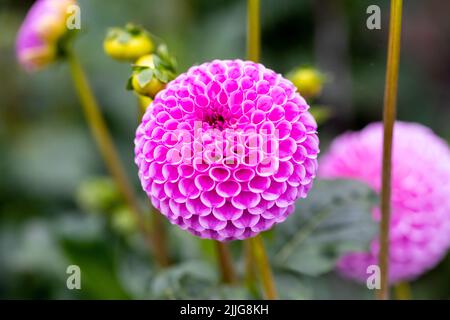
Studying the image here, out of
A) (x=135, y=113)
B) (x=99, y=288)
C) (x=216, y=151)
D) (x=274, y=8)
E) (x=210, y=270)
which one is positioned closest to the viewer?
(x=216, y=151)

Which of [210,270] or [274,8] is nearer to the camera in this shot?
[210,270]

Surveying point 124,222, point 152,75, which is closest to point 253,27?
point 152,75

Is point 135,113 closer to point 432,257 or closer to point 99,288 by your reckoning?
point 99,288

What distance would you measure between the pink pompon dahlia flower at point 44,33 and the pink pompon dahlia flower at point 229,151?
1.34ft

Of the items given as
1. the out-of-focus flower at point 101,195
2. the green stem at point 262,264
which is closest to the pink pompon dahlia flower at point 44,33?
the out-of-focus flower at point 101,195

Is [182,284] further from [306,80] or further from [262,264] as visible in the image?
[306,80]

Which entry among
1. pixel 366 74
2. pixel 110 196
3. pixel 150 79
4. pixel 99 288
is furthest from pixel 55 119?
pixel 150 79

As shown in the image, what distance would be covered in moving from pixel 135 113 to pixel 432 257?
106cm

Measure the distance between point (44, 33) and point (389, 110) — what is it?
615 millimetres

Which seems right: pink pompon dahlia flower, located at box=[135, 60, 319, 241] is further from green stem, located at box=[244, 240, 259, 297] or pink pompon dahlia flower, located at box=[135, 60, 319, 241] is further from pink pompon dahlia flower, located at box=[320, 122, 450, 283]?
pink pompon dahlia flower, located at box=[320, 122, 450, 283]

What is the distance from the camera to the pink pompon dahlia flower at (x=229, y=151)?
79 cm

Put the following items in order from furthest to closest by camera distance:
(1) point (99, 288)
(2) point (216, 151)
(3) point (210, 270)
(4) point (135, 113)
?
(4) point (135, 113), (1) point (99, 288), (3) point (210, 270), (2) point (216, 151)

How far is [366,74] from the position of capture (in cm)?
213

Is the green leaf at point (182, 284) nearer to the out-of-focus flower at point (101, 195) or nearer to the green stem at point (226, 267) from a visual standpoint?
the green stem at point (226, 267)
